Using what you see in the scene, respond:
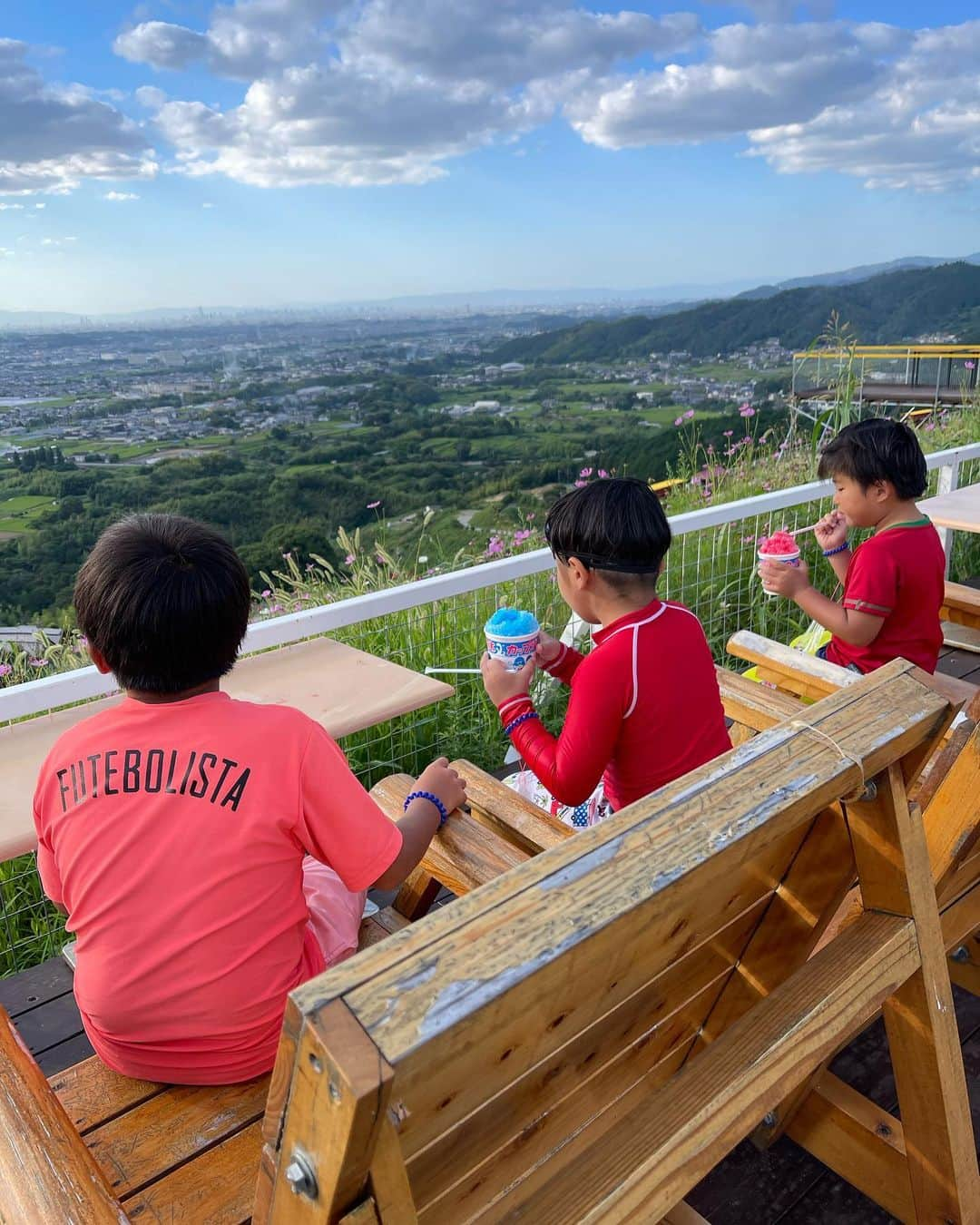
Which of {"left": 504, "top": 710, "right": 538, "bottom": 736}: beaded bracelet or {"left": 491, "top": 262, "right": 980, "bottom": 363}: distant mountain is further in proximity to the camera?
{"left": 491, "top": 262, "right": 980, "bottom": 363}: distant mountain

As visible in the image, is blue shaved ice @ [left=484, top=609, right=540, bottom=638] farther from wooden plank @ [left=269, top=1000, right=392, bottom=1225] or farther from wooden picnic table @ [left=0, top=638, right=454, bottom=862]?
wooden plank @ [left=269, top=1000, right=392, bottom=1225]

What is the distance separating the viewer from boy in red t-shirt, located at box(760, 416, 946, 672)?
8.35 feet

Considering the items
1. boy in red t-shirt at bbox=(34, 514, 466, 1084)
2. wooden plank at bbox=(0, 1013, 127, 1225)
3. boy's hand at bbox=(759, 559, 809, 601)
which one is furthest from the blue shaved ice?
wooden plank at bbox=(0, 1013, 127, 1225)

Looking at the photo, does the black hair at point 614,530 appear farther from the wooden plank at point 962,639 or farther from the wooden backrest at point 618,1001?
the wooden plank at point 962,639

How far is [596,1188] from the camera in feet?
3.06

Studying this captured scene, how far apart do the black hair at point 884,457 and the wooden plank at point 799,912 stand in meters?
1.72

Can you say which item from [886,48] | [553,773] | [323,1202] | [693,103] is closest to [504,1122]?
[323,1202]

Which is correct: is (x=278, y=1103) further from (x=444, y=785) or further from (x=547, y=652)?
(x=547, y=652)

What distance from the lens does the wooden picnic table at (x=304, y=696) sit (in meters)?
2.17

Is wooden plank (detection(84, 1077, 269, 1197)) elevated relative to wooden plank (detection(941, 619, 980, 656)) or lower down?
elevated

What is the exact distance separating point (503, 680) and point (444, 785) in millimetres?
328

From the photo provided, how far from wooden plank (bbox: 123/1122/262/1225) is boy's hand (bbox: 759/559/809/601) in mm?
2006

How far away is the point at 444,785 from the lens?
5.67 feet

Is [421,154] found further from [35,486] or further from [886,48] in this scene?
[35,486]
